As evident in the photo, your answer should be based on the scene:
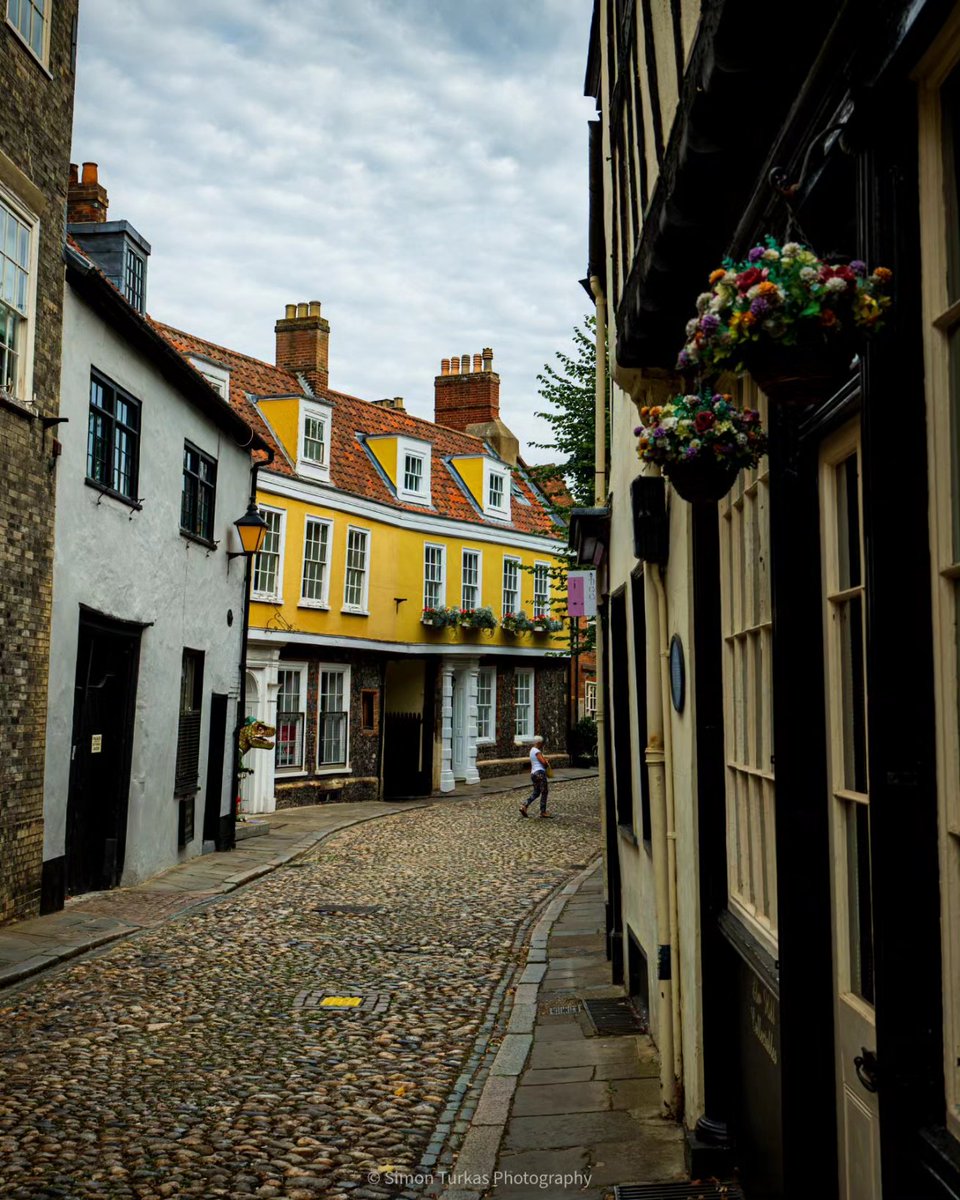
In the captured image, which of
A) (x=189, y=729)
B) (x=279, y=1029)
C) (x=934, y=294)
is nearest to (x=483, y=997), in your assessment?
(x=279, y=1029)

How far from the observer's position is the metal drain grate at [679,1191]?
4.73 m

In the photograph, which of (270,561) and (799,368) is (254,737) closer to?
(270,561)

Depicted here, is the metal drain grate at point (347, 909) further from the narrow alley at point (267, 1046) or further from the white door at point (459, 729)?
the white door at point (459, 729)

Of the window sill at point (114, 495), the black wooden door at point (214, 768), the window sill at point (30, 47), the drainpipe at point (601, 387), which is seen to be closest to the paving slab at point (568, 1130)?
the drainpipe at point (601, 387)

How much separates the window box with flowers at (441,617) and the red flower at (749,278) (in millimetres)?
25815

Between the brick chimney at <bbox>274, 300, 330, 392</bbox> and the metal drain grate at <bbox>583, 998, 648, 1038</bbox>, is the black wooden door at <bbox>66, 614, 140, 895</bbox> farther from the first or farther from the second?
the brick chimney at <bbox>274, 300, 330, 392</bbox>

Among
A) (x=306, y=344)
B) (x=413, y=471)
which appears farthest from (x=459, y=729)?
(x=306, y=344)

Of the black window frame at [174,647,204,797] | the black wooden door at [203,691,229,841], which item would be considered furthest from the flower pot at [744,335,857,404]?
the black wooden door at [203,691,229,841]

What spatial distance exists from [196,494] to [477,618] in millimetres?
14174

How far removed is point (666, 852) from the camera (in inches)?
239

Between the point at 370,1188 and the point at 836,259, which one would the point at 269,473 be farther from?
the point at 836,259

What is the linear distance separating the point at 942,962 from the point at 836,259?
67.6 inches

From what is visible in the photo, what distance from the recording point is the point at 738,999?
4.88m

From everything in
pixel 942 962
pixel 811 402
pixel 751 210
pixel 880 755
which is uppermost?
pixel 751 210
